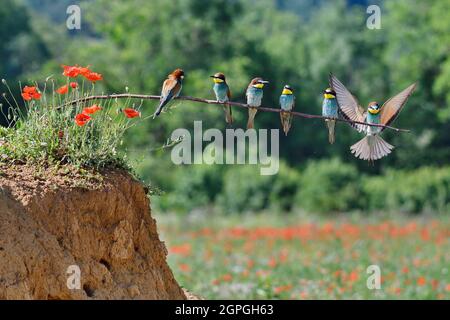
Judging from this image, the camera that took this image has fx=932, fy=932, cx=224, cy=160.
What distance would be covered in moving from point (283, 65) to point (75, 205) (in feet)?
96.9

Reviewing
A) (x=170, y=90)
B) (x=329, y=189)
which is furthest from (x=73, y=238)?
(x=329, y=189)

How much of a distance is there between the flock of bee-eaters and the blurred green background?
608 inches

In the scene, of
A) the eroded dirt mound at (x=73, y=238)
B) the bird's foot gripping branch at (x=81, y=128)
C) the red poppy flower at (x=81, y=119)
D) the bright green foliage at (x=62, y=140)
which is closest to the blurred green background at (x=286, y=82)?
the bird's foot gripping branch at (x=81, y=128)

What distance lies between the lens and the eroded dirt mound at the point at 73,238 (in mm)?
4992

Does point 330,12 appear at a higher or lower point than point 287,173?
higher

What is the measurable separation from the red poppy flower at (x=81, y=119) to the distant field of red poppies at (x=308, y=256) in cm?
516

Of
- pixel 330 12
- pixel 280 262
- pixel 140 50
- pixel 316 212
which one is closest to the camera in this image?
pixel 280 262

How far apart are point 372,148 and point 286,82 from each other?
2770 centimetres

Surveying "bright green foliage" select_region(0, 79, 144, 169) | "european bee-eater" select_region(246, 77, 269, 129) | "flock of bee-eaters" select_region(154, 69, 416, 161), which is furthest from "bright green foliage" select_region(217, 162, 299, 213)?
"bright green foliage" select_region(0, 79, 144, 169)

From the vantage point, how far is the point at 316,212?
21.2 meters

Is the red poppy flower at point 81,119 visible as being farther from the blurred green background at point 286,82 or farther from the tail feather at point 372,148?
the blurred green background at point 286,82

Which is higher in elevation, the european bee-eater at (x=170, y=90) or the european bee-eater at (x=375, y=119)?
the european bee-eater at (x=170, y=90)

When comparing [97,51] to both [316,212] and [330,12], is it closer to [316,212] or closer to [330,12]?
[316,212]

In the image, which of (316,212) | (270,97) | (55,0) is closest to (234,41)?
(270,97)
